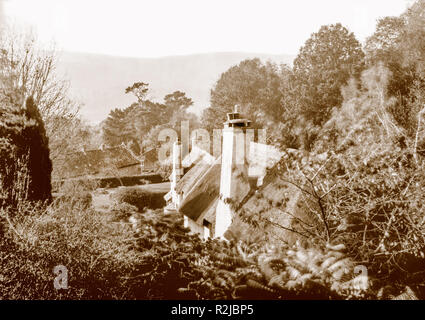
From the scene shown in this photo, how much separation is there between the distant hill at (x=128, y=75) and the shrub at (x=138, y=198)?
39.7 m

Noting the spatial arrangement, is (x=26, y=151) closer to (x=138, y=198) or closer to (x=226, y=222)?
(x=226, y=222)

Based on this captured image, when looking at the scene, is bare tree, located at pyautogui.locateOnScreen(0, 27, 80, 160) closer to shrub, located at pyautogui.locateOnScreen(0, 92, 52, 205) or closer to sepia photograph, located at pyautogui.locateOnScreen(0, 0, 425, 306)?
sepia photograph, located at pyautogui.locateOnScreen(0, 0, 425, 306)

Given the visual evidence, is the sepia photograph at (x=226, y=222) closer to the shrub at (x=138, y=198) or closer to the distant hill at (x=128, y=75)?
the shrub at (x=138, y=198)

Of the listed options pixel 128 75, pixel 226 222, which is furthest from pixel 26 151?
pixel 128 75

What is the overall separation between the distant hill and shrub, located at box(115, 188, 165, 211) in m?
39.7

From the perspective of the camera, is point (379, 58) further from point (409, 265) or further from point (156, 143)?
point (156, 143)

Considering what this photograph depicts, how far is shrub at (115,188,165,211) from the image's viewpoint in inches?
891

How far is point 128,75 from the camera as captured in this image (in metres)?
90.3

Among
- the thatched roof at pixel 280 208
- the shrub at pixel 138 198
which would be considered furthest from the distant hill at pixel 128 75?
the thatched roof at pixel 280 208

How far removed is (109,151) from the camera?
4091 cm

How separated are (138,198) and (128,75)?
74.0 meters

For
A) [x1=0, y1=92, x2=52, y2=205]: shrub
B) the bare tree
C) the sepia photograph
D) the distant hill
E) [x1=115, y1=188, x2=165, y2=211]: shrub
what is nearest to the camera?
the sepia photograph

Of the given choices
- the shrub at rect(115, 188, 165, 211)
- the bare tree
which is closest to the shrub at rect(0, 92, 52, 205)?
the bare tree
